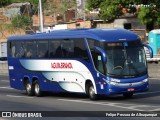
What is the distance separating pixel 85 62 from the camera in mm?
24922

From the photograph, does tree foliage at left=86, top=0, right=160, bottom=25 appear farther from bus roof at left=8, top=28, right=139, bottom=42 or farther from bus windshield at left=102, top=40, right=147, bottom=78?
bus windshield at left=102, top=40, right=147, bottom=78

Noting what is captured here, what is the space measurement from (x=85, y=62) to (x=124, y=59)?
5.78ft

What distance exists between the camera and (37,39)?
2819cm

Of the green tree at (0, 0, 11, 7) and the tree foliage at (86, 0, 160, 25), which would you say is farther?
the green tree at (0, 0, 11, 7)

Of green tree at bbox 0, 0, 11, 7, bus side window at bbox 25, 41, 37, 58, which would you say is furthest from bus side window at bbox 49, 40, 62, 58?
green tree at bbox 0, 0, 11, 7

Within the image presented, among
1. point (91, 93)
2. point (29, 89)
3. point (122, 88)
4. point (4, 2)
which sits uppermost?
point (122, 88)

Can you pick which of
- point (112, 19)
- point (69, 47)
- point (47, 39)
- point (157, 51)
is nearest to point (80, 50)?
point (69, 47)

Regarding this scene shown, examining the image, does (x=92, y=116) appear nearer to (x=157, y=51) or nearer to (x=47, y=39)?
(x=47, y=39)

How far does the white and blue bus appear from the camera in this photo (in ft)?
78.2

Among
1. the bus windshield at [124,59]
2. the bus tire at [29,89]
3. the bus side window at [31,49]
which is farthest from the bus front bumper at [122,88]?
the bus tire at [29,89]

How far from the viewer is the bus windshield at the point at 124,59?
2378 cm

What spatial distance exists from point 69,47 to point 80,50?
838mm

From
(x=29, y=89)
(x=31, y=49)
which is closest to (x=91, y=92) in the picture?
(x=31, y=49)

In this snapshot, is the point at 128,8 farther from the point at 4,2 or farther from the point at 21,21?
the point at 4,2
